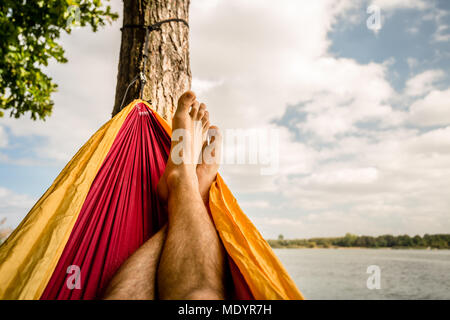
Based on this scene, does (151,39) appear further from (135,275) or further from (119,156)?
(135,275)

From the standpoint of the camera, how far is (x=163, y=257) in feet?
2.64

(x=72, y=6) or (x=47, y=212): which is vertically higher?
(x=72, y=6)

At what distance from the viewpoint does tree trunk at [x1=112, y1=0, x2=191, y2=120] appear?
1632 millimetres

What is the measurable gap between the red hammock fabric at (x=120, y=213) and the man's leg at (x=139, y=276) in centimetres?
8

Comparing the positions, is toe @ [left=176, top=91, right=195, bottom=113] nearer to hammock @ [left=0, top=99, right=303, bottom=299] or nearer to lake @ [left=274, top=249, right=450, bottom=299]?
hammock @ [left=0, top=99, right=303, bottom=299]

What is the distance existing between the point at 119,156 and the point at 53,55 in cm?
227

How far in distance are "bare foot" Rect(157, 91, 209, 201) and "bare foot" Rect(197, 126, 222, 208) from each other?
4 cm

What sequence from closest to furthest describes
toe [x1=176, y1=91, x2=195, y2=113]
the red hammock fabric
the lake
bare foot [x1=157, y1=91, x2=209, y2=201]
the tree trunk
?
the red hammock fabric
bare foot [x1=157, y1=91, x2=209, y2=201]
toe [x1=176, y1=91, x2=195, y2=113]
the tree trunk
the lake

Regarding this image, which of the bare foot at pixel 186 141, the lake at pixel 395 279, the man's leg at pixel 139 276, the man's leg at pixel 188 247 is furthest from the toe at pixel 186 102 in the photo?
the lake at pixel 395 279

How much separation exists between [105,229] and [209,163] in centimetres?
57

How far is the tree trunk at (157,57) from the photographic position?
1632mm

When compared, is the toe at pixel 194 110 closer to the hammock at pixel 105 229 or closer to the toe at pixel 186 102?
the toe at pixel 186 102

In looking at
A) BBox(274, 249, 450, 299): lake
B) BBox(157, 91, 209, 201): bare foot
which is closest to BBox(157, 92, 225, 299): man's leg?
BBox(157, 91, 209, 201): bare foot
